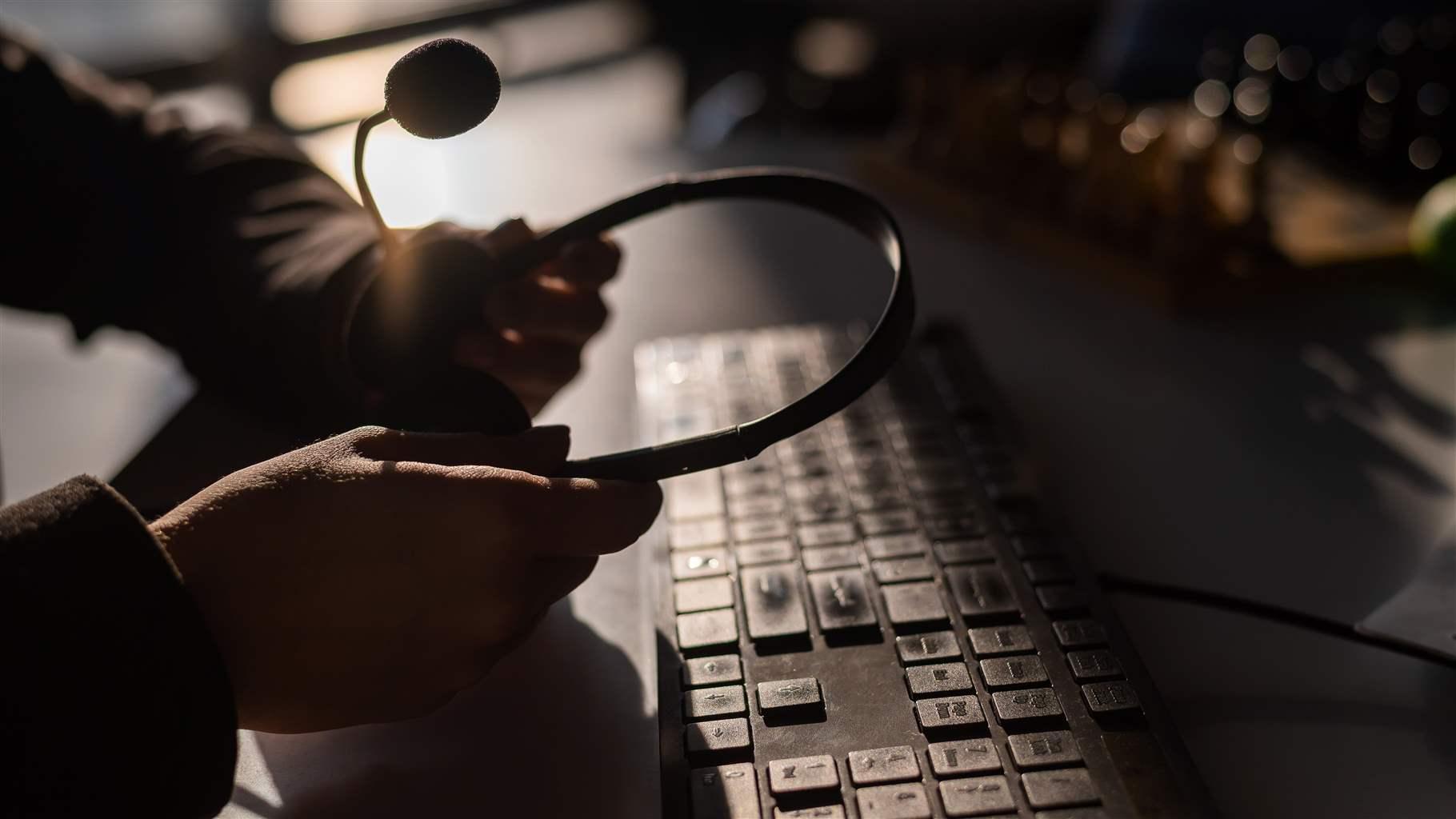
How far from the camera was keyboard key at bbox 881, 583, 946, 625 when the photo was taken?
336mm

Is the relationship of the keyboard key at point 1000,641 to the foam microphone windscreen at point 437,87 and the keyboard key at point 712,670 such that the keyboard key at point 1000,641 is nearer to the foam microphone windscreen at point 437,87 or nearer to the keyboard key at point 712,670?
the keyboard key at point 712,670

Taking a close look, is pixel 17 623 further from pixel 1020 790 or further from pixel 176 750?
pixel 1020 790

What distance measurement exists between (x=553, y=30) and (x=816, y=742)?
146cm

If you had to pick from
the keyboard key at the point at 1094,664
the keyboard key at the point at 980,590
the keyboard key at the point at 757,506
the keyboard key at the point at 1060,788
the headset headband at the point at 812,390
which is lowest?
the keyboard key at the point at 757,506

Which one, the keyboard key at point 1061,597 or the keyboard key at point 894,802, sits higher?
the keyboard key at point 894,802

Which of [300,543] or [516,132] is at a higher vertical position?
[300,543]

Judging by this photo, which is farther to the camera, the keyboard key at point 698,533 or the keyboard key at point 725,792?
the keyboard key at point 698,533

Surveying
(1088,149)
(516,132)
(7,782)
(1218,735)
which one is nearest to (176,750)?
(7,782)

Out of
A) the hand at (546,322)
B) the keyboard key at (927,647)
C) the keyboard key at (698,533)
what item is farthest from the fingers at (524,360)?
the keyboard key at (927,647)

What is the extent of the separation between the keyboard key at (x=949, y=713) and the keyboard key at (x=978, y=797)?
19 mm

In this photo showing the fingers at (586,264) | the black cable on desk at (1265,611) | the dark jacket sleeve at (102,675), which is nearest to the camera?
the dark jacket sleeve at (102,675)

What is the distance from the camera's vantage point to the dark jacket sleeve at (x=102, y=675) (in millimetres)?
248

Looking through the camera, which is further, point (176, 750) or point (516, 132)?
point (516, 132)

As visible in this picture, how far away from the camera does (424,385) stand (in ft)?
1.19
